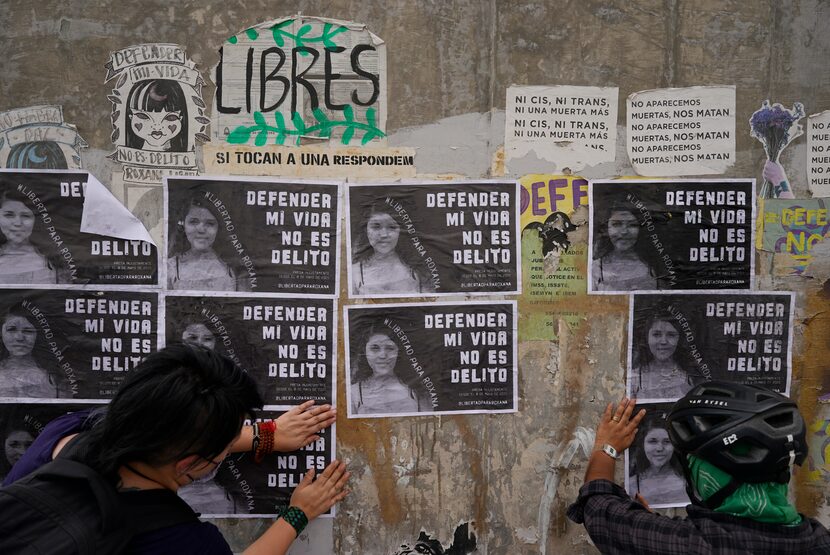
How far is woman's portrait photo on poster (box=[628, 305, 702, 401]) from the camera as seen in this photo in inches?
102

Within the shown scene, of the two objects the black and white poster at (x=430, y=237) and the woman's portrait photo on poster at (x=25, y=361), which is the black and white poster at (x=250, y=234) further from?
the woman's portrait photo on poster at (x=25, y=361)

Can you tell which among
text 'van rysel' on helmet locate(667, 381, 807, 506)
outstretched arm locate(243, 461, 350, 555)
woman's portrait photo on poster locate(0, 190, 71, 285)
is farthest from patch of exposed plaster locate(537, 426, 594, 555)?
woman's portrait photo on poster locate(0, 190, 71, 285)

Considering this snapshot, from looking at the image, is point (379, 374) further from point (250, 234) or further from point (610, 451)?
point (610, 451)

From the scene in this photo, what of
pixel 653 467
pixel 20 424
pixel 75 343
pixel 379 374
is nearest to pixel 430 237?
pixel 379 374

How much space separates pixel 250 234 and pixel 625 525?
5.46 ft

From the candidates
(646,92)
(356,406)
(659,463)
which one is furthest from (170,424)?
(646,92)

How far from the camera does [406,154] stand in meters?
2.50

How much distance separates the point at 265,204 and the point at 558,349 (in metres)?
1.29

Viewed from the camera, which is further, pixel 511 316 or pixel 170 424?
pixel 511 316

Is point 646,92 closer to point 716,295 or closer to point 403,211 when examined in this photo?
point 716,295

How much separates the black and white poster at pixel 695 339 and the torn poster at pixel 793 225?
0.63ft

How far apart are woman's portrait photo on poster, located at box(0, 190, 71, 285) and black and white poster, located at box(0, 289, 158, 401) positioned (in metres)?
0.08

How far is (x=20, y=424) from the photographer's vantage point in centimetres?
248

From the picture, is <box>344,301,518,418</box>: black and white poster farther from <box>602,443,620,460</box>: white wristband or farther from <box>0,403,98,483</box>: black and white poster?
<box>0,403,98,483</box>: black and white poster
